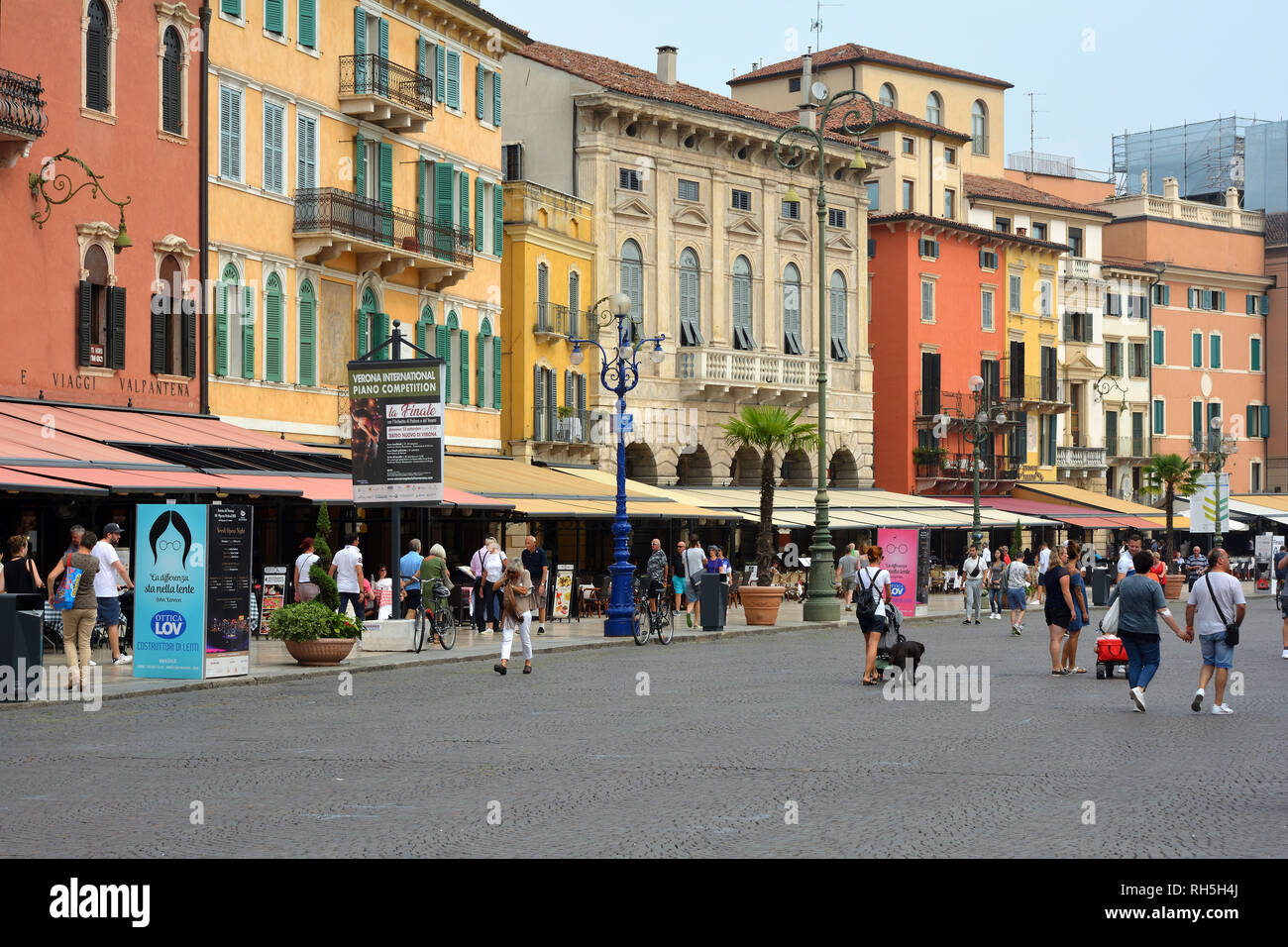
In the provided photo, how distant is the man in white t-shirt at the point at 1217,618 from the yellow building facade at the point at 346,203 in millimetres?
21267

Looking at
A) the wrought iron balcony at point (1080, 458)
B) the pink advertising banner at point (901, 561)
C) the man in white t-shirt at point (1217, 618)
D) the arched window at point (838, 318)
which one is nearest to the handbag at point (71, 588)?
the man in white t-shirt at point (1217, 618)

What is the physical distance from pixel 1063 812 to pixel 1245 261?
78269 millimetres

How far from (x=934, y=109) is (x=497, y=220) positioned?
1155 inches

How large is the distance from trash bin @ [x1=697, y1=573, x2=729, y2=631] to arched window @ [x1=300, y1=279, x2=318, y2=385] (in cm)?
936

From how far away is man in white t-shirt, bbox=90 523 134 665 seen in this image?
891 inches

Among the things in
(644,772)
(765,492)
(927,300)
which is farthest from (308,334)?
(927,300)

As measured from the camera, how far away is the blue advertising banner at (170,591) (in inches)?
851

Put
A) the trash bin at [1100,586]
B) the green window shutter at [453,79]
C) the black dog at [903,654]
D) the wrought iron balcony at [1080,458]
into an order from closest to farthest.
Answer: the black dog at [903,654] < the green window shutter at [453,79] < the trash bin at [1100,586] < the wrought iron balcony at [1080,458]

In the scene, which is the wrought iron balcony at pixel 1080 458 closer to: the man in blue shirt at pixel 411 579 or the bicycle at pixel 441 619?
the man in blue shirt at pixel 411 579

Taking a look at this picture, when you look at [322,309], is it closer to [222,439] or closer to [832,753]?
[222,439]

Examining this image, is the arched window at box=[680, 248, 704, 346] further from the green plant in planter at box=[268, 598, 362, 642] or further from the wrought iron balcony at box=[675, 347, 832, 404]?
the green plant in planter at box=[268, 598, 362, 642]

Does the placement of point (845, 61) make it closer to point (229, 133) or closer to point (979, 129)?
point (979, 129)

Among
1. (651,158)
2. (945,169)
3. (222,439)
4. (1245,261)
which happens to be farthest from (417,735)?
(1245,261)

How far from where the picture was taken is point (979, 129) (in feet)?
244
